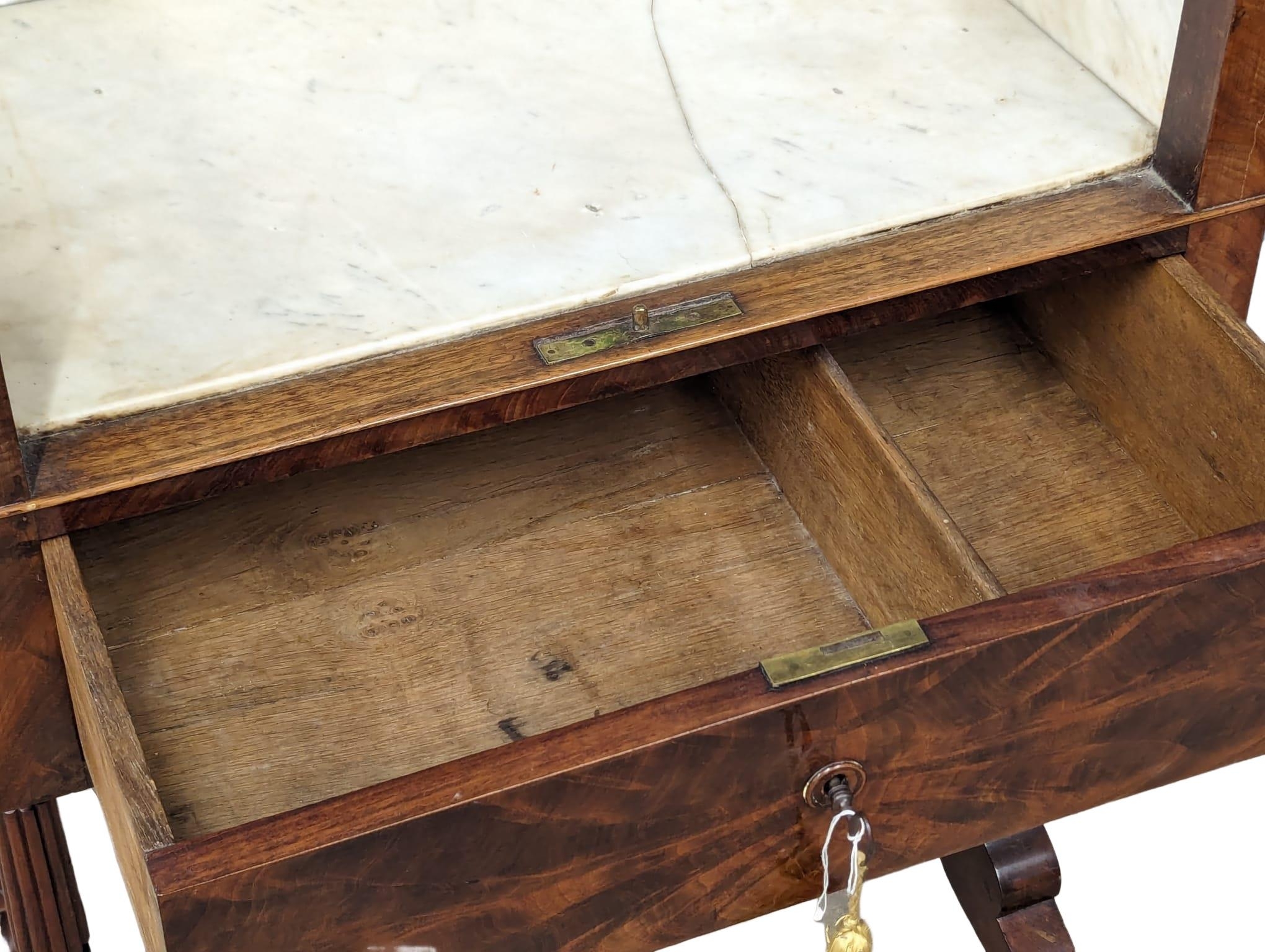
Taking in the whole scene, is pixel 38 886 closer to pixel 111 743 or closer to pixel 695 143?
pixel 111 743

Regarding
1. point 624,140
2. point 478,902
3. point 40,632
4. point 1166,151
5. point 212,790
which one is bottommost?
point 478,902

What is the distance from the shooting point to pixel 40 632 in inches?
43.9

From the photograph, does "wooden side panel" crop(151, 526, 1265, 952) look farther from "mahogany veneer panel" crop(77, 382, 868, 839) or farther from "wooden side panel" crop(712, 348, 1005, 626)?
"mahogany veneer panel" crop(77, 382, 868, 839)

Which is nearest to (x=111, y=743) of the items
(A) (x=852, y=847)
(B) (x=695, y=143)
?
(A) (x=852, y=847)

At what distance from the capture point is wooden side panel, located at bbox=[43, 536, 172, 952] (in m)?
0.90

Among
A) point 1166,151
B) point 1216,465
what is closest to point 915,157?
point 1166,151

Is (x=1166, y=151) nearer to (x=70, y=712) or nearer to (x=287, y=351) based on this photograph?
(x=287, y=351)

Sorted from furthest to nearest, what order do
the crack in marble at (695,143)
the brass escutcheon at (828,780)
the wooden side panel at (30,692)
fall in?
the crack in marble at (695,143), the wooden side panel at (30,692), the brass escutcheon at (828,780)

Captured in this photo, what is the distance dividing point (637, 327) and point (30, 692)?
472 mm

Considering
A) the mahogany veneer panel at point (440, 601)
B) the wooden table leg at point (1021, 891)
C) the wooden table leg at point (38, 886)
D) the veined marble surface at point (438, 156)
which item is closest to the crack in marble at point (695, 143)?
the veined marble surface at point (438, 156)

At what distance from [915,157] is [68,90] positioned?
2.15 feet

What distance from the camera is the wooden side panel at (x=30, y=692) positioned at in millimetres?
1069

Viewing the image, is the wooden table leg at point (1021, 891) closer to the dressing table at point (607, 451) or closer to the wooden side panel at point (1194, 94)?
the dressing table at point (607, 451)

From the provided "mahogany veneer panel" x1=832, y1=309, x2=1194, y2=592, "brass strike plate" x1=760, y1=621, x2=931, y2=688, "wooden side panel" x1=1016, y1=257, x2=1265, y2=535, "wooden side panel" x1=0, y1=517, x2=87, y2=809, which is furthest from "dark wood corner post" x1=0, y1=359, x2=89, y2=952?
"wooden side panel" x1=1016, y1=257, x2=1265, y2=535
